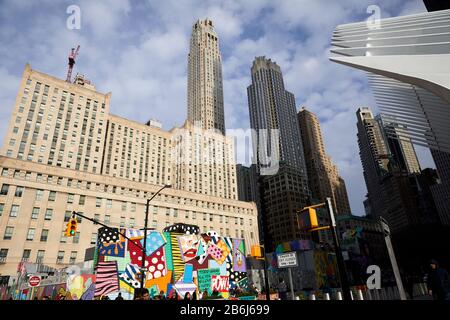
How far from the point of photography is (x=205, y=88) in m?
181

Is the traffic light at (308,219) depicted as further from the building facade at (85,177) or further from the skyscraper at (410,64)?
the building facade at (85,177)

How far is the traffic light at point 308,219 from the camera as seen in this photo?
9341 millimetres

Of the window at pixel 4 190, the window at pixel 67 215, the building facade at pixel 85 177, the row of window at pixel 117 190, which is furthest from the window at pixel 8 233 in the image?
the row of window at pixel 117 190

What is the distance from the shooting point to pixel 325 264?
44.4m

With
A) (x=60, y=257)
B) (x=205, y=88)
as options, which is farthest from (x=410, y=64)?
(x=205, y=88)

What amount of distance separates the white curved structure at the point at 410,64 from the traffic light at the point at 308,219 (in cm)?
746

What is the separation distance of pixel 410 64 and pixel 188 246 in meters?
28.1

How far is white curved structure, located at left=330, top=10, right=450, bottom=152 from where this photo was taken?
1209cm

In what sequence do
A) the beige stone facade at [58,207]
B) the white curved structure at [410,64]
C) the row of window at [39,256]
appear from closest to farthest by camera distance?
the white curved structure at [410,64]
the row of window at [39,256]
the beige stone facade at [58,207]
